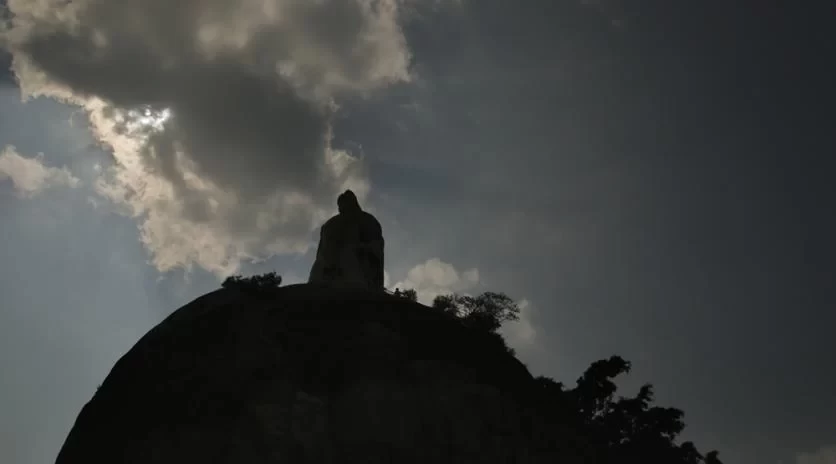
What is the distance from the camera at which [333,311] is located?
91.8 feet

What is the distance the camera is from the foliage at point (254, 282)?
30.4m

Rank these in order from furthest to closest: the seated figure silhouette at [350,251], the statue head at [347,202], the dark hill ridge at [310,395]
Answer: the statue head at [347,202] < the seated figure silhouette at [350,251] < the dark hill ridge at [310,395]

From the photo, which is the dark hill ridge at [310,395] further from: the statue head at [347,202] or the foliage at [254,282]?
the statue head at [347,202]

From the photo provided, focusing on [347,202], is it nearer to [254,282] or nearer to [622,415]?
[254,282]

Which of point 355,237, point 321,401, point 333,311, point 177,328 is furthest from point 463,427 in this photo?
point 355,237

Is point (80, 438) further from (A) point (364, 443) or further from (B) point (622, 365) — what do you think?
(B) point (622, 365)

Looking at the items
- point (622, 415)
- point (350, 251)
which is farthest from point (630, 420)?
point (350, 251)

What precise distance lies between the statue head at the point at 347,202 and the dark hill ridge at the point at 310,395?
40.9 ft

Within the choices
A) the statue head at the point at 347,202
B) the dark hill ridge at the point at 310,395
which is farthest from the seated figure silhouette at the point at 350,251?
the dark hill ridge at the point at 310,395

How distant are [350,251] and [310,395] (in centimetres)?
1460

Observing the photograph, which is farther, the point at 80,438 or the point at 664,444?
the point at 664,444

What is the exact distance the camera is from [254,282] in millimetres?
30922

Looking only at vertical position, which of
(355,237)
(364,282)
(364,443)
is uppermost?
(355,237)

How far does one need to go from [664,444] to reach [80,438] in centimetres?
4317
